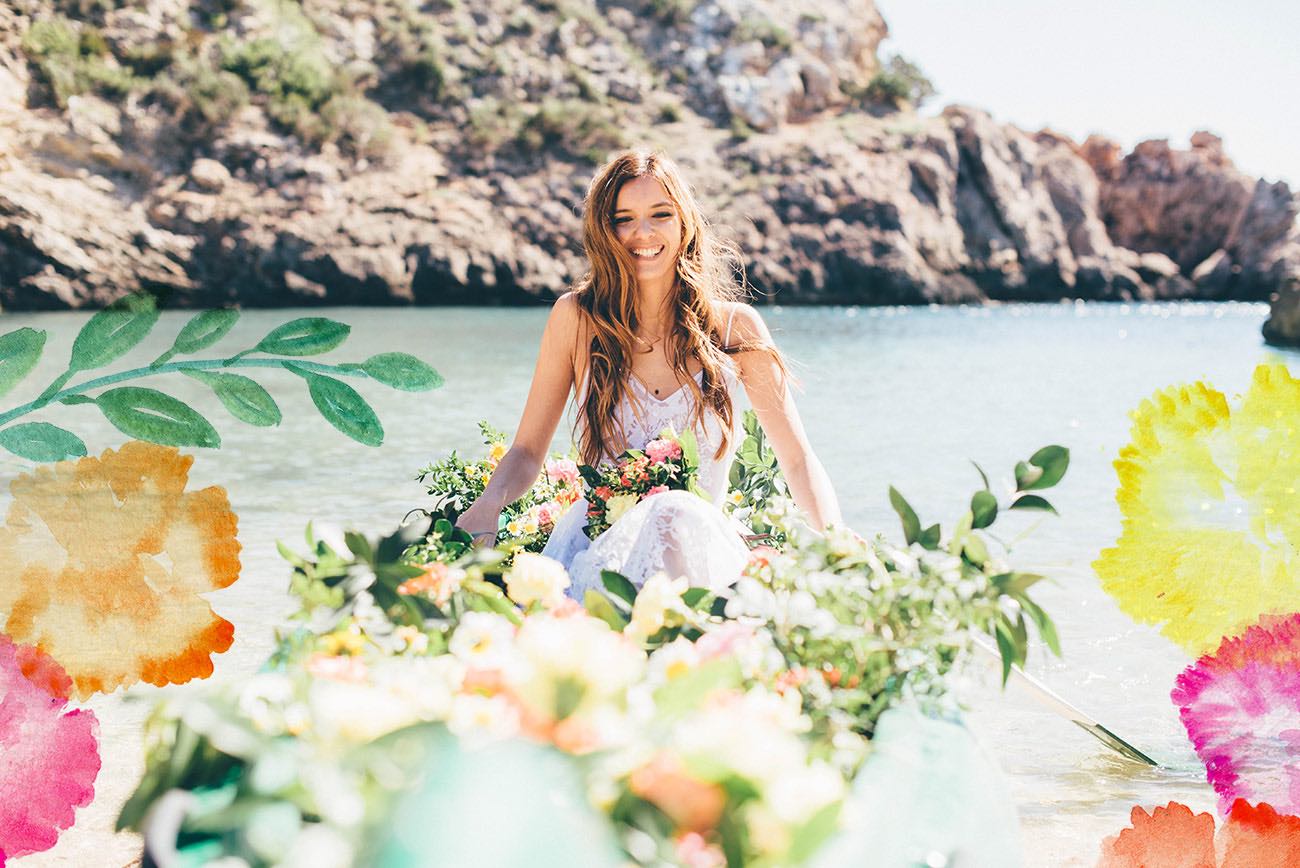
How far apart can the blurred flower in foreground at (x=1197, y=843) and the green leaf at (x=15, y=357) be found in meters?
1.21

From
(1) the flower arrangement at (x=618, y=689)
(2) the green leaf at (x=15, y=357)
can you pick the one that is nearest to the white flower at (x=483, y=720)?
(1) the flower arrangement at (x=618, y=689)

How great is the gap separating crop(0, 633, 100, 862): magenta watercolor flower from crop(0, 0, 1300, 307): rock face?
25318mm

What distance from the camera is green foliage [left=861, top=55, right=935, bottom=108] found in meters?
44.8

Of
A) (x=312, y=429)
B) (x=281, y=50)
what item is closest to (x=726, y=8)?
(x=281, y=50)

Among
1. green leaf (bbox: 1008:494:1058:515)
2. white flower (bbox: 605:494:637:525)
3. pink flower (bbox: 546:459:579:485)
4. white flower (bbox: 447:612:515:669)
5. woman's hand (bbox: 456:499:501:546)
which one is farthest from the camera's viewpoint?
pink flower (bbox: 546:459:579:485)

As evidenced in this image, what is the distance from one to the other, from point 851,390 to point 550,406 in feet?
40.4

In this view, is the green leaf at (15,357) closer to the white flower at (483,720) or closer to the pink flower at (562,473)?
the white flower at (483,720)

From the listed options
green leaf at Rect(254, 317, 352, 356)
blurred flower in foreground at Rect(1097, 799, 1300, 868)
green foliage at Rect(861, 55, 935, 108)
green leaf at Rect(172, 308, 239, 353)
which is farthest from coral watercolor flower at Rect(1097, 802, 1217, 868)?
green foliage at Rect(861, 55, 935, 108)

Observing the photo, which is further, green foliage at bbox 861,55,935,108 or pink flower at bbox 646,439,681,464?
green foliage at bbox 861,55,935,108

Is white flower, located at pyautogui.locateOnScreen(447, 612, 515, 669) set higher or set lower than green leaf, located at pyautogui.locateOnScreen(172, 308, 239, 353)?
lower

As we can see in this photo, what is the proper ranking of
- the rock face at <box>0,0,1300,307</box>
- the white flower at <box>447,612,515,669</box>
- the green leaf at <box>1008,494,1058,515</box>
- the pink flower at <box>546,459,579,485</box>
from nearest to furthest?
1. the white flower at <box>447,612,515,669</box>
2. the green leaf at <box>1008,494,1058,515</box>
3. the pink flower at <box>546,459,579,485</box>
4. the rock face at <box>0,0,1300,307</box>

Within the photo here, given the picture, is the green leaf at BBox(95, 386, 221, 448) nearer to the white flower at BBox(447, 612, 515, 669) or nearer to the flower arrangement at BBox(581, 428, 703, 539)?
the white flower at BBox(447, 612, 515, 669)

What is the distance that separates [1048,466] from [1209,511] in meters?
0.33

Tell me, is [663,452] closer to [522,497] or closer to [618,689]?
[522,497]
